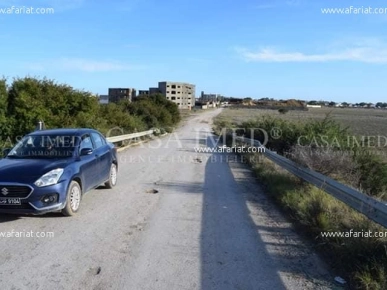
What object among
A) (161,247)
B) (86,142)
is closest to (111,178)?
(86,142)

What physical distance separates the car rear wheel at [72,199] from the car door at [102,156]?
1430mm

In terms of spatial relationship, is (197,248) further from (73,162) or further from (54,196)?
(73,162)

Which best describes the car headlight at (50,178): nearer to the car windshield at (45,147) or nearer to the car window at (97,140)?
the car windshield at (45,147)

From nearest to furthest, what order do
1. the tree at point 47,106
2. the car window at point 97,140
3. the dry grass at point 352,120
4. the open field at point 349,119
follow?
the car window at point 97,140, the tree at point 47,106, the dry grass at point 352,120, the open field at point 349,119

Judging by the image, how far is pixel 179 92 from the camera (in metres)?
138

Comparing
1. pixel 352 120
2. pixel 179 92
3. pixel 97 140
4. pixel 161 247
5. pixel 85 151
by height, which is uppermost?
pixel 179 92

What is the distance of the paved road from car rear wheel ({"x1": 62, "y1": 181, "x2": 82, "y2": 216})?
150mm

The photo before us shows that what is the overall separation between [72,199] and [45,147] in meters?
1.52

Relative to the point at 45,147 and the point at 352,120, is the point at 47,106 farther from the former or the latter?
the point at 352,120

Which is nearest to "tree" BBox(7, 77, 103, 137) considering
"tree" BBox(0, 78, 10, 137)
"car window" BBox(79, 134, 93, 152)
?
"tree" BBox(0, 78, 10, 137)

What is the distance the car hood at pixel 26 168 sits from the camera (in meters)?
6.75

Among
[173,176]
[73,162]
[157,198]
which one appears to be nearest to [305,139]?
[173,176]

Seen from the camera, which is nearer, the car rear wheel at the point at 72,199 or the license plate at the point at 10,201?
the license plate at the point at 10,201

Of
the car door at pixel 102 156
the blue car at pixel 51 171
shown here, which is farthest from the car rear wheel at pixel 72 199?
the car door at pixel 102 156
